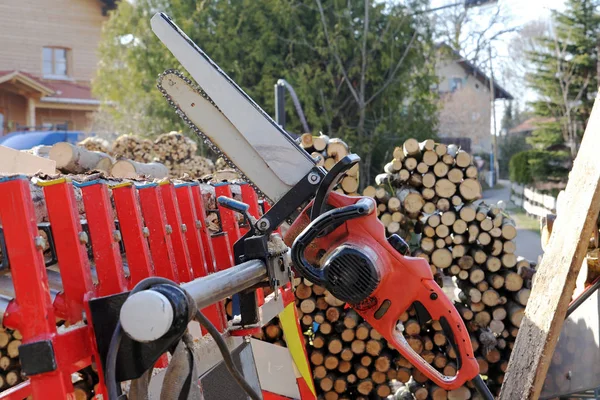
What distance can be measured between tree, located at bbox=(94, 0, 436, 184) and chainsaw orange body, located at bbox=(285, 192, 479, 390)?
41.7 ft

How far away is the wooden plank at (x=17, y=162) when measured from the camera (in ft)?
13.8

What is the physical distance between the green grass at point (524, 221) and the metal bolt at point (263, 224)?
15.9 metres

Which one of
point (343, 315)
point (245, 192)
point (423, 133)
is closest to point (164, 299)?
point (245, 192)

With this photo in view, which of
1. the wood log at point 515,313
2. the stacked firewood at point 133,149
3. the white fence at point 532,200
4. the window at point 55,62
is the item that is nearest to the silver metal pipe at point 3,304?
the wood log at point 515,313

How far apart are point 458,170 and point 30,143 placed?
11.7 meters

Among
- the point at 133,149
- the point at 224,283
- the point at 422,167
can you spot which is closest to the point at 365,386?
the point at 422,167

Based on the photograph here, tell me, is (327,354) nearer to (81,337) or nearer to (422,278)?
(422,278)

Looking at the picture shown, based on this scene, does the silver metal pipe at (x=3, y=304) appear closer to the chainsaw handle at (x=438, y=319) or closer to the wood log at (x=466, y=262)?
the chainsaw handle at (x=438, y=319)

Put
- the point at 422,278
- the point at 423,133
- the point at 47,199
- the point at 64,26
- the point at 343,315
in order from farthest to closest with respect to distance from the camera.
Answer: the point at 64,26, the point at 423,133, the point at 343,315, the point at 422,278, the point at 47,199

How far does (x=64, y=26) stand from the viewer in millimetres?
22844

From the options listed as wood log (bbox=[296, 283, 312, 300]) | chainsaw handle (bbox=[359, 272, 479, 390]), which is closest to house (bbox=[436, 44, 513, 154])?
wood log (bbox=[296, 283, 312, 300])

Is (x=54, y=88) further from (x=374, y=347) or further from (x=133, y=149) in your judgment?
(x=374, y=347)

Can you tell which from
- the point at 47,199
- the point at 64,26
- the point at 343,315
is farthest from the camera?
the point at 64,26

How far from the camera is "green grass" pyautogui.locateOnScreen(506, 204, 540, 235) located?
62.0ft
